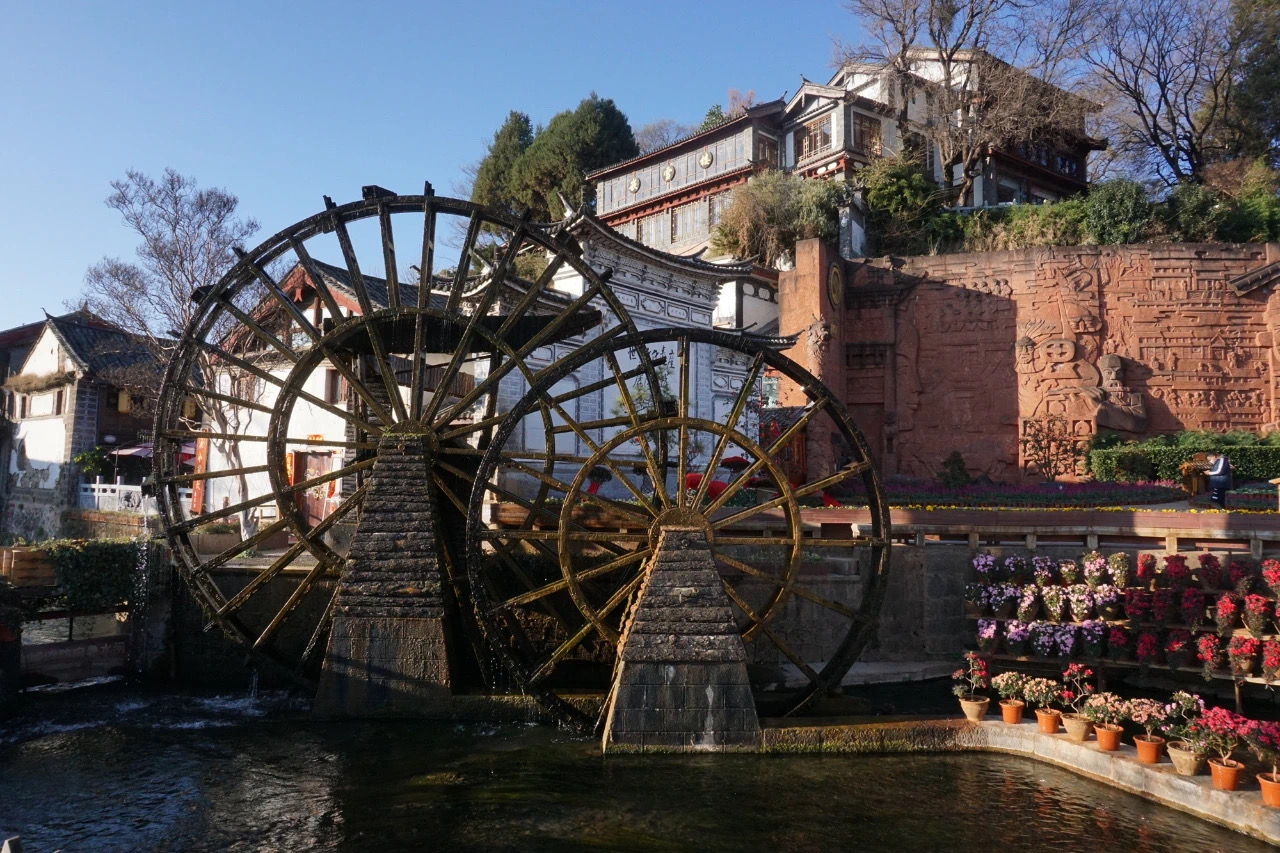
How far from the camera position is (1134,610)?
406 inches

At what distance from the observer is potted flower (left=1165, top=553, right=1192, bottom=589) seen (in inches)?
405

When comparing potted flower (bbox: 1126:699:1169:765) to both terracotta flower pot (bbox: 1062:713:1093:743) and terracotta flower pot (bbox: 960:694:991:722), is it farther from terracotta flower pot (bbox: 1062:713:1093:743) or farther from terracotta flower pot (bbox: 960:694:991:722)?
terracotta flower pot (bbox: 960:694:991:722)

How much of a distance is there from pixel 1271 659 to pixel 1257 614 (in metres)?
0.53

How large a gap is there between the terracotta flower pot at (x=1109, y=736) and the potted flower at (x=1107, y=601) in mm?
2694

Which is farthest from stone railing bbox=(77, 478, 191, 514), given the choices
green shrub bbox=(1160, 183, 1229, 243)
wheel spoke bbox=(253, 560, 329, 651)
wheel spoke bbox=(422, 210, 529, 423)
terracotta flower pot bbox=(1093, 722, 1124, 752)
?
green shrub bbox=(1160, 183, 1229, 243)

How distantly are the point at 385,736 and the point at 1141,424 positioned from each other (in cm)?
2078

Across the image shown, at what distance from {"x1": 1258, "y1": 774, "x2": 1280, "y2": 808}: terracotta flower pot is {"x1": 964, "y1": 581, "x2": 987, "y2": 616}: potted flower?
4.37 metres

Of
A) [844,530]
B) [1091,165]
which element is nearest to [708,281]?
[844,530]

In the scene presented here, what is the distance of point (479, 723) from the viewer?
385 inches

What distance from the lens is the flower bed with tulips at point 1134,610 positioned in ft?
31.1

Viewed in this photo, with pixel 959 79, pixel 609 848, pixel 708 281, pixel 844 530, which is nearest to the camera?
pixel 609 848

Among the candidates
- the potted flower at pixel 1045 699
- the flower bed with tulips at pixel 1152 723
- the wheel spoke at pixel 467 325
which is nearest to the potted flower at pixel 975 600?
the flower bed with tulips at pixel 1152 723

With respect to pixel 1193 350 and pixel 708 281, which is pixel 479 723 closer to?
pixel 708 281

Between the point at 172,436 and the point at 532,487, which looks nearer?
the point at 172,436
